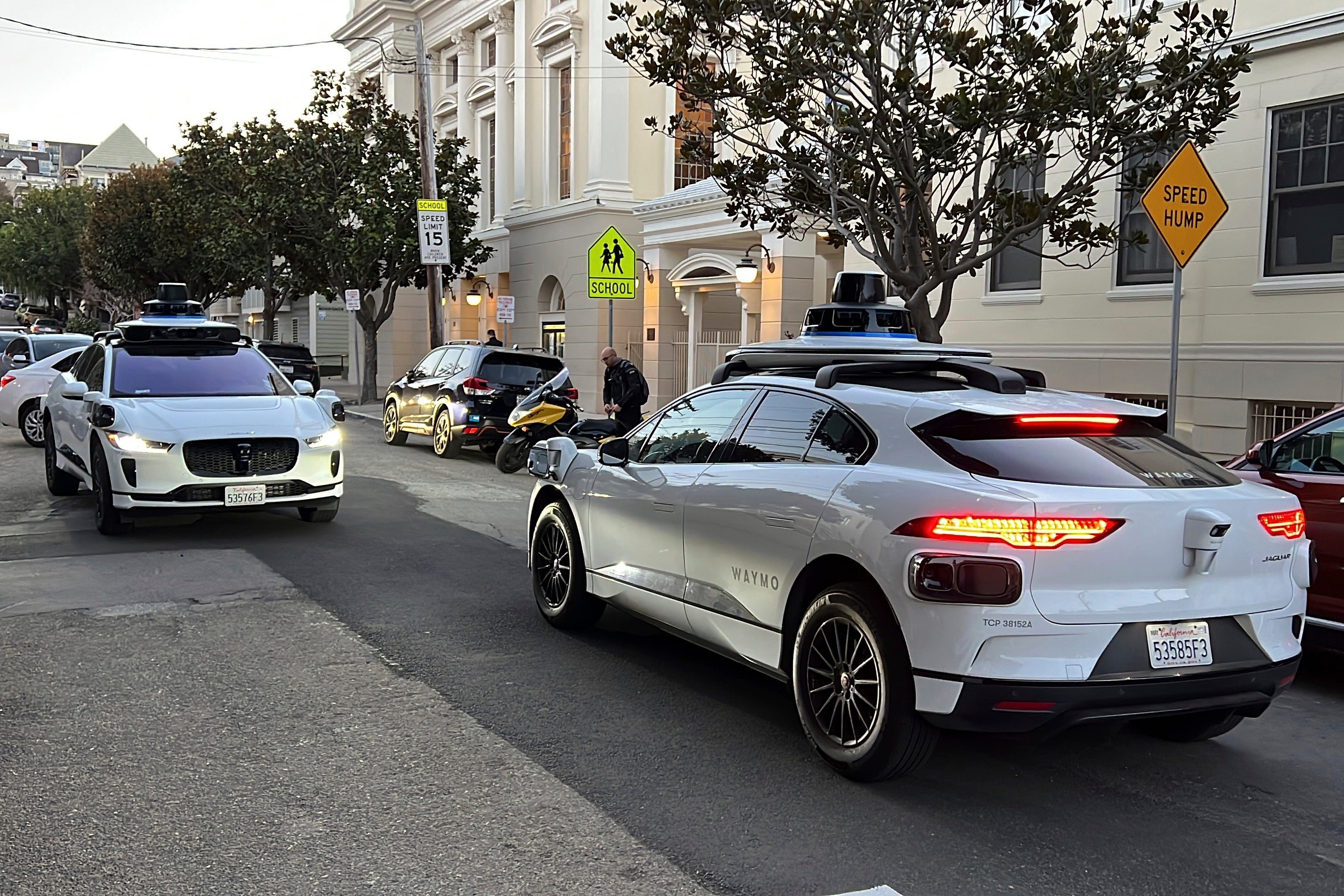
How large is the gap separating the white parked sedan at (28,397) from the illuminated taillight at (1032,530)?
57.5ft

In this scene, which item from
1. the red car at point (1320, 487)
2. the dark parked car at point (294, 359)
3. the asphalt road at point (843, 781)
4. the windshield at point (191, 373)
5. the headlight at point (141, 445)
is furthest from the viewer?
the dark parked car at point (294, 359)

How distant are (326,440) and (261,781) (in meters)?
6.10

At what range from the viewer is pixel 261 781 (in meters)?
4.79

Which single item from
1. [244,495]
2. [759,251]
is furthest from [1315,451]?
[759,251]

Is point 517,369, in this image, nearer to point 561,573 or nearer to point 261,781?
point 561,573

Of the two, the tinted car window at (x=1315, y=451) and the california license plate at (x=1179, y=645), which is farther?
the tinted car window at (x=1315, y=451)

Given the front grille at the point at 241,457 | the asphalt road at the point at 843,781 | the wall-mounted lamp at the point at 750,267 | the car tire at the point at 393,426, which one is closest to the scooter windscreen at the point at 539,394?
the car tire at the point at 393,426

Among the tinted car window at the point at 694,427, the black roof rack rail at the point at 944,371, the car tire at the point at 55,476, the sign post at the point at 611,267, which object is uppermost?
the sign post at the point at 611,267

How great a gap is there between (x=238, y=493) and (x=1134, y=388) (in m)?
10.8

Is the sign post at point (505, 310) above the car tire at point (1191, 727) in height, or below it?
above

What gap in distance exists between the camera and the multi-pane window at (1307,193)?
13516 mm

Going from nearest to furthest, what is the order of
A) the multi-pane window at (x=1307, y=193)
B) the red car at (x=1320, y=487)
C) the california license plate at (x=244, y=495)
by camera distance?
the red car at (x=1320, y=487) → the california license plate at (x=244, y=495) → the multi-pane window at (x=1307, y=193)

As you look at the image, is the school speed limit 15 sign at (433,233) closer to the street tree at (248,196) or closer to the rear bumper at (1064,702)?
the street tree at (248,196)

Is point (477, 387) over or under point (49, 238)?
under
